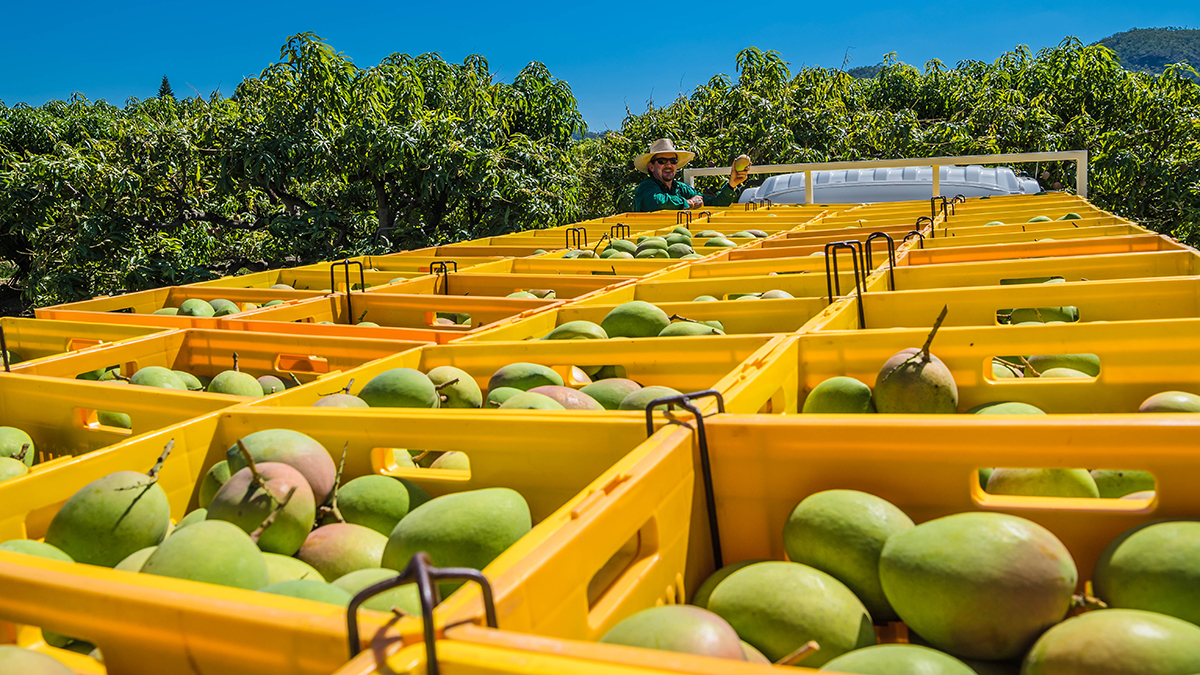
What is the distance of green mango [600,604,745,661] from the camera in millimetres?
769

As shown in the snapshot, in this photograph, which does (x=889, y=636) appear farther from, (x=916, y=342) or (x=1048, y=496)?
(x=916, y=342)

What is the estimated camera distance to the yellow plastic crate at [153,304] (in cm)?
307

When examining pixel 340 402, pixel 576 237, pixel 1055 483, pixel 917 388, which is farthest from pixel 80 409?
pixel 576 237

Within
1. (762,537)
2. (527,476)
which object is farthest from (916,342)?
(527,476)

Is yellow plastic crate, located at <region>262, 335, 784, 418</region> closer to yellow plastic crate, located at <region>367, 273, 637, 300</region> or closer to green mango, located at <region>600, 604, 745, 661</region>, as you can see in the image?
green mango, located at <region>600, 604, 745, 661</region>

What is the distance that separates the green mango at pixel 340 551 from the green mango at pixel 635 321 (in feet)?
4.28

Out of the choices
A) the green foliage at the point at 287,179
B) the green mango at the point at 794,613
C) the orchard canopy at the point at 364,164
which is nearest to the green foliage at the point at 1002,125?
the orchard canopy at the point at 364,164

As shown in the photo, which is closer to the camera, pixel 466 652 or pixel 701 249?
pixel 466 652

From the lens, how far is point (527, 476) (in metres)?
1.34

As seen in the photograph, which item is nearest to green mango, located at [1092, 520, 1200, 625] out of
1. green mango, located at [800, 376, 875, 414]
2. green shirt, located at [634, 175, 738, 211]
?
green mango, located at [800, 376, 875, 414]

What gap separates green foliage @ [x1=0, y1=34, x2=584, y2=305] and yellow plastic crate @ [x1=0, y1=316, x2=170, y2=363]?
5148 millimetres

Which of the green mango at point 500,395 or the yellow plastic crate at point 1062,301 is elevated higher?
the yellow plastic crate at point 1062,301

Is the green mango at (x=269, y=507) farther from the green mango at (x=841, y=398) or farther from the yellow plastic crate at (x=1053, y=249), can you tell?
the yellow plastic crate at (x=1053, y=249)

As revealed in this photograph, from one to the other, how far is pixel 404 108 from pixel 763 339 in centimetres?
806
